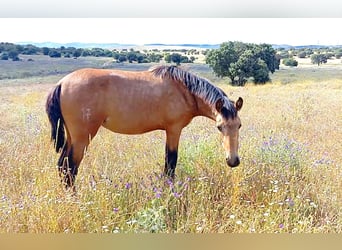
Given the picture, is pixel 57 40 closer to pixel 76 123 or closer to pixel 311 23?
pixel 76 123

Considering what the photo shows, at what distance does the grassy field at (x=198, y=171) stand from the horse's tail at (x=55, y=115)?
40mm

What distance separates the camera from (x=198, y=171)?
225 cm

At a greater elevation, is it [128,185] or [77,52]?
[77,52]

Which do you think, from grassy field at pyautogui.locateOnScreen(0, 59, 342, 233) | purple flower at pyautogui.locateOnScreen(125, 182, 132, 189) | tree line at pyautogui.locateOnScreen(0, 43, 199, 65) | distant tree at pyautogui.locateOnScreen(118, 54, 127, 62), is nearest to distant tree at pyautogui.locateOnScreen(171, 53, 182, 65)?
tree line at pyautogui.locateOnScreen(0, 43, 199, 65)

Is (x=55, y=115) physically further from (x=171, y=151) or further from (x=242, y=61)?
(x=242, y=61)

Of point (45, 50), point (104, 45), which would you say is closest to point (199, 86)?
point (104, 45)

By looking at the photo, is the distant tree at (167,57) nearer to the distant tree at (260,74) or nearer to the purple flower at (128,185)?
the distant tree at (260,74)

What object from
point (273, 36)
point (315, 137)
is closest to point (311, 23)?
point (273, 36)

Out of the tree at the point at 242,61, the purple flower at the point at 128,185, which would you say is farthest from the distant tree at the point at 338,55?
the purple flower at the point at 128,185

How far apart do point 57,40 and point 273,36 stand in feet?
3.15

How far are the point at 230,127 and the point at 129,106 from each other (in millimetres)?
459

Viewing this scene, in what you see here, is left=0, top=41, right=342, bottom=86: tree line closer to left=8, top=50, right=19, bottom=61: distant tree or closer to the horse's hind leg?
left=8, top=50, right=19, bottom=61: distant tree

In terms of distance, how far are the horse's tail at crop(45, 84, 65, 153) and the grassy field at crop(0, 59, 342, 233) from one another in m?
0.04

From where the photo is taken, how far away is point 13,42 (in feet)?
7.03
